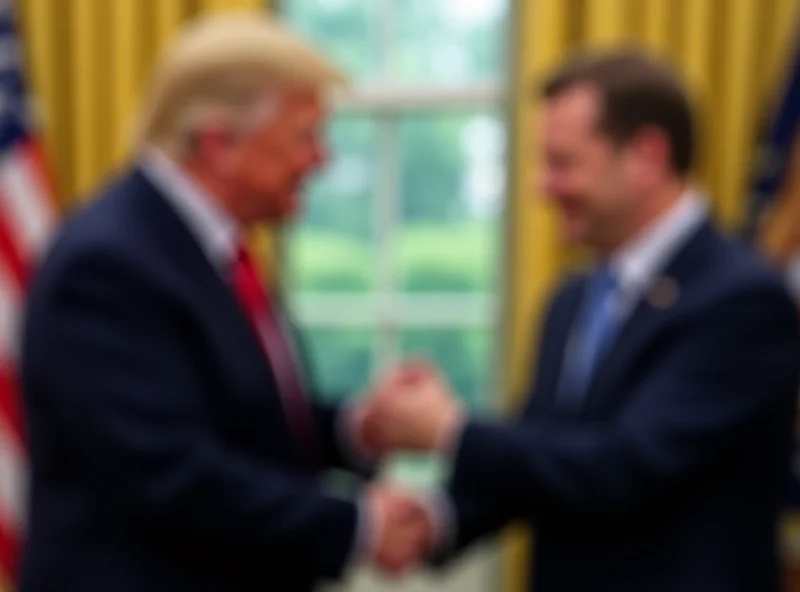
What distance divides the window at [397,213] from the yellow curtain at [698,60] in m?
0.44

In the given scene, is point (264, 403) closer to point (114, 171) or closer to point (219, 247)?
point (219, 247)

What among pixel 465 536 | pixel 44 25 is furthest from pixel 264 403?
pixel 44 25

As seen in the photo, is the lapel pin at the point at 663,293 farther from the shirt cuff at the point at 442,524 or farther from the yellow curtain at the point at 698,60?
the yellow curtain at the point at 698,60

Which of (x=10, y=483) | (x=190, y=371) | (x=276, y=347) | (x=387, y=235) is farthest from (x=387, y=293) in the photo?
(x=190, y=371)

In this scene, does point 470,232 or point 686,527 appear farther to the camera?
point 470,232

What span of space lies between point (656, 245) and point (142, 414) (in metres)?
0.83

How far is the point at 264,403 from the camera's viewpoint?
1755 millimetres

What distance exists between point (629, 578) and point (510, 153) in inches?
68.5

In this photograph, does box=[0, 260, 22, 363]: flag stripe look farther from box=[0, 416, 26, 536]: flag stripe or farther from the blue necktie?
the blue necktie

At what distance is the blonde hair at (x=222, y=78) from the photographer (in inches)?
70.3

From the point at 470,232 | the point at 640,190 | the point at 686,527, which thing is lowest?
the point at 470,232

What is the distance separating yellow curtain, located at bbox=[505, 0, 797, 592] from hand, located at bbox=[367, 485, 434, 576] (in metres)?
1.13

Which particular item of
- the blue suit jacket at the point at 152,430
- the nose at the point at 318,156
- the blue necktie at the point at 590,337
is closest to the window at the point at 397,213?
the blue necktie at the point at 590,337

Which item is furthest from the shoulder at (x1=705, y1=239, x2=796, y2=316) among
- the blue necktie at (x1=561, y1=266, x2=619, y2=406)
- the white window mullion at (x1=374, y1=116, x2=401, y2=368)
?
the white window mullion at (x1=374, y1=116, x2=401, y2=368)
